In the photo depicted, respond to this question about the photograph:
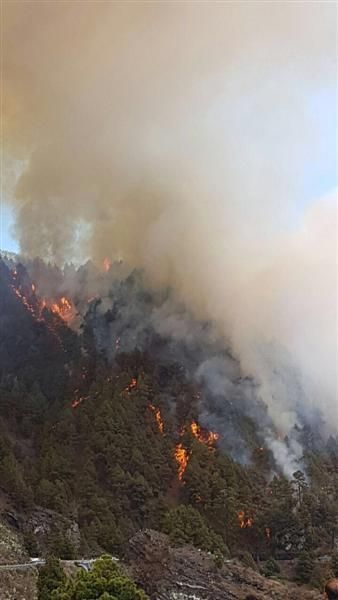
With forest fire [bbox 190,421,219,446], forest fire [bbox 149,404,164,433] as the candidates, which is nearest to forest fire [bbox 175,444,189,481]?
forest fire [bbox 190,421,219,446]

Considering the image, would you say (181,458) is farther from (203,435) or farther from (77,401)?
Result: (77,401)

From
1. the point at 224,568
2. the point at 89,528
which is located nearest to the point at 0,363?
the point at 89,528

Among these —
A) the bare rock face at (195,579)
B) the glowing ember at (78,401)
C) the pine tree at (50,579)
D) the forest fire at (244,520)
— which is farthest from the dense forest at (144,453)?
the pine tree at (50,579)

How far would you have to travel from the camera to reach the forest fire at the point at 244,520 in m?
120

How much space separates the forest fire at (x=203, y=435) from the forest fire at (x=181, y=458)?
6.36m

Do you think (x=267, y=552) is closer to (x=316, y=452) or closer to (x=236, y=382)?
(x=316, y=452)

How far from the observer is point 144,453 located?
14088cm

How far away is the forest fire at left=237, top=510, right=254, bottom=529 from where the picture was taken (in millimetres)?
119688

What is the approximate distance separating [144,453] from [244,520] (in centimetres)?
2965

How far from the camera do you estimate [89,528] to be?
101 m

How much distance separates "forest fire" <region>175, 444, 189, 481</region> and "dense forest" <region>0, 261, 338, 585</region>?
0.26m

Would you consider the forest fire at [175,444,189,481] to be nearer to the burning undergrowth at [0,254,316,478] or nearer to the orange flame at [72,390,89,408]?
the burning undergrowth at [0,254,316,478]

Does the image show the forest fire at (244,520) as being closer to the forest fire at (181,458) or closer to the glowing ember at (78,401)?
the forest fire at (181,458)

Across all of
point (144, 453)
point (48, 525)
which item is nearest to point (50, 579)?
point (48, 525)
